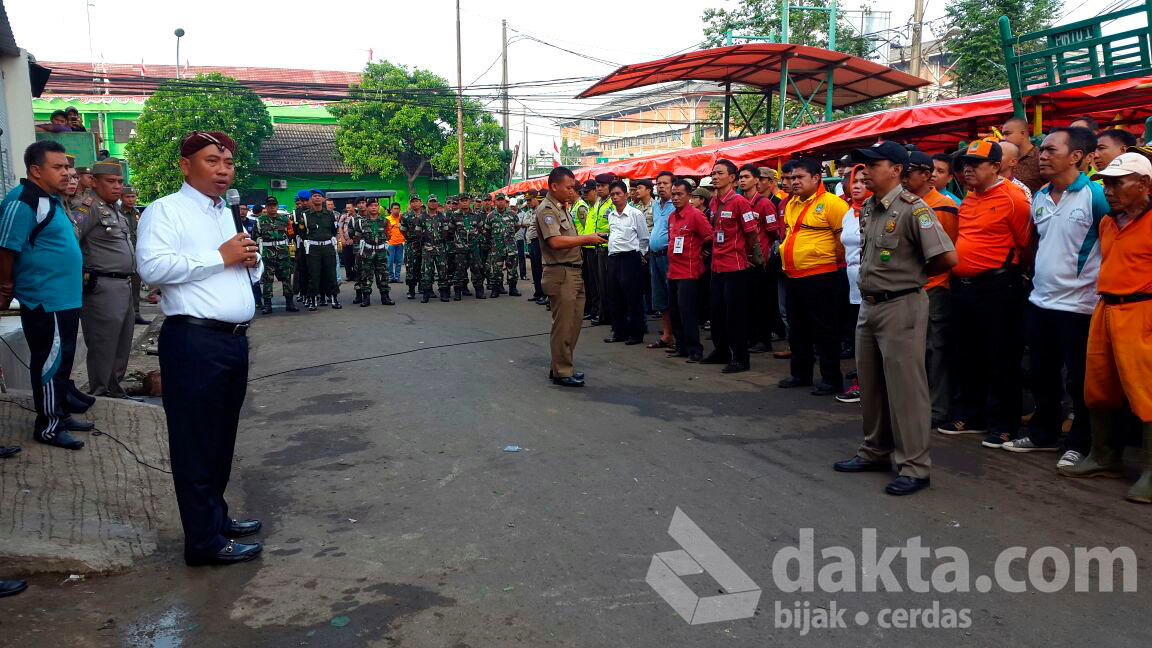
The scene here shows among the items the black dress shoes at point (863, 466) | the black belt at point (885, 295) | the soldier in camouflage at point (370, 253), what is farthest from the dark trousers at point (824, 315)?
the soldier in camouflage at point (370, 253)

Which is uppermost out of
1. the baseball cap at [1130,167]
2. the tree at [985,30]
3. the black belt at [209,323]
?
the tree at [985,30]

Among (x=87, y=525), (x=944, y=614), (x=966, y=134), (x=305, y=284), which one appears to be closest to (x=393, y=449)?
(x=87, y=525)

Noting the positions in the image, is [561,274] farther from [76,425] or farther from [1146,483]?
[1146,483]

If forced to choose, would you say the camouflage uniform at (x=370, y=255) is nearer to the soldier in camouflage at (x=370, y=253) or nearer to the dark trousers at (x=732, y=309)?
the soldier in camouflage at (x=370, y=253)

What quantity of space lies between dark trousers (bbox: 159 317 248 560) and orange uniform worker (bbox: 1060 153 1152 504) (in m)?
4.63

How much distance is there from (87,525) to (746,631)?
332 centimetres

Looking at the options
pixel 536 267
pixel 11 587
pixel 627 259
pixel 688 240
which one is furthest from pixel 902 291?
pixel 536 267

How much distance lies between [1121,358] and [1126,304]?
300 mm

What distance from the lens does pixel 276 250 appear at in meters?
14.4

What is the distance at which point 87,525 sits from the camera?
428 cm

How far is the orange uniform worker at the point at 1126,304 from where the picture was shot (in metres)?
4.54

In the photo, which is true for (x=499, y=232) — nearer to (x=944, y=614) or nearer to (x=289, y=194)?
(x=944, y=614)

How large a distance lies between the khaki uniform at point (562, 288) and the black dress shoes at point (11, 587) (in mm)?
4770

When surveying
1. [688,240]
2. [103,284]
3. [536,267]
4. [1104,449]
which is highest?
[688,240]
